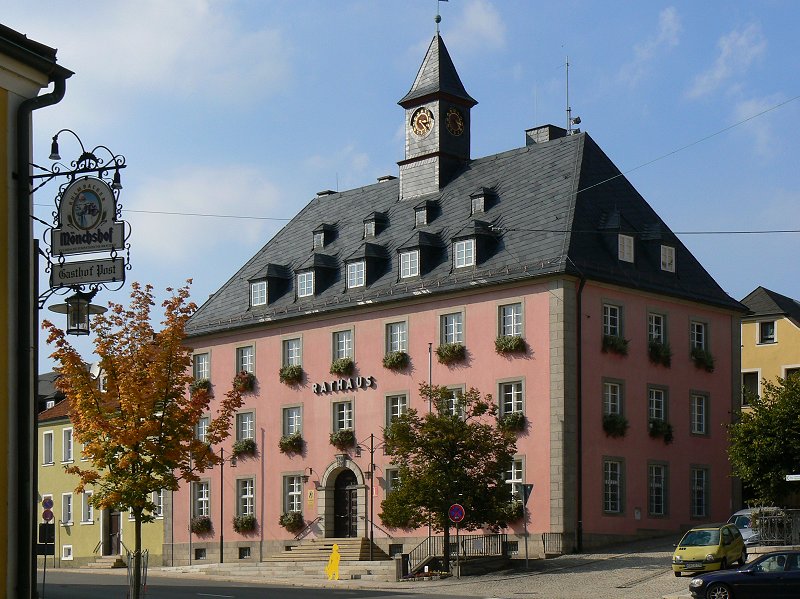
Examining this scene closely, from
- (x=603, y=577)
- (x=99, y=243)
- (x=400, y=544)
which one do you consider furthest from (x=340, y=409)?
(x=99, y=243)

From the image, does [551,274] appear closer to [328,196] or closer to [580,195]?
[580,195]

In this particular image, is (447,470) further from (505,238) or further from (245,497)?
(245,497)

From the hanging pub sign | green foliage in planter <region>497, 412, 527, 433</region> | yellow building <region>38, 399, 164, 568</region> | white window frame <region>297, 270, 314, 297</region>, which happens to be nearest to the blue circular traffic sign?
green foliage in planter <region>497, 412, 527, 433</region>

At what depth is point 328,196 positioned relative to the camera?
61.8 meters

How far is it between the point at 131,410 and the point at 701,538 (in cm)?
1570

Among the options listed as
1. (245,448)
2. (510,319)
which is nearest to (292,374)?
(245,448)

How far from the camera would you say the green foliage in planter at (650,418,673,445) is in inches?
1907

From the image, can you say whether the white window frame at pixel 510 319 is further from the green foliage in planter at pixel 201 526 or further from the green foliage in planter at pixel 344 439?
the green foliage in planter at pixel 201 526

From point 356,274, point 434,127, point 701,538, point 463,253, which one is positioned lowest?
point 701,538

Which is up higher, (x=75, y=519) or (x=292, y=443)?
(x=292, y=443)

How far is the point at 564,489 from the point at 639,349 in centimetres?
655

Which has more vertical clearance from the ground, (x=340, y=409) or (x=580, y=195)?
(x=580, y=195)

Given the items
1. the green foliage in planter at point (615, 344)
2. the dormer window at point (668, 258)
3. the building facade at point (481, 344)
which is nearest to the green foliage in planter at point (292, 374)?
the building facade at point (481, 344)

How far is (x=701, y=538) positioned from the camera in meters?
36.6
